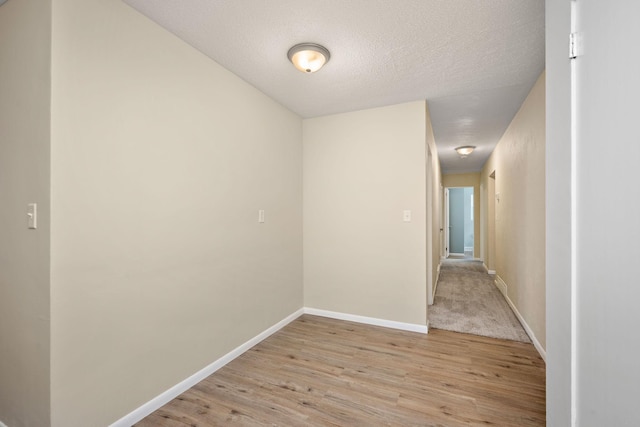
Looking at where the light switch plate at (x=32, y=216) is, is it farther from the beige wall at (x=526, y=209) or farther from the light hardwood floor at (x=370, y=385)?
the beige wall at (x=526, y=209)

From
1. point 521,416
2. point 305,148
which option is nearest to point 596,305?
point 521,416

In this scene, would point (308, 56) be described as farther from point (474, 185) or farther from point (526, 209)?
point (474, 185)

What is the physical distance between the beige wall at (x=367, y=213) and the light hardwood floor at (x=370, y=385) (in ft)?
1.77

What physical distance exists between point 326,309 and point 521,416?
2.11 metres

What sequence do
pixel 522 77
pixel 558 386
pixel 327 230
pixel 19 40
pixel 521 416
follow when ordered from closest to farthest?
pixel 558 386 → pixel 19 40 → pixel 521 416 → pixel 522 77 → pixel 327 230

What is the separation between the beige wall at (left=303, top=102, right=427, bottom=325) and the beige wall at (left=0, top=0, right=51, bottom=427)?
2511 millimetres

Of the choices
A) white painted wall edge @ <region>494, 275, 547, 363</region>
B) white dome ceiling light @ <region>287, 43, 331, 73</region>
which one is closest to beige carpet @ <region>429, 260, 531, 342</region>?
white painted wall edge @ <region>494, 275, 547, 363</region>

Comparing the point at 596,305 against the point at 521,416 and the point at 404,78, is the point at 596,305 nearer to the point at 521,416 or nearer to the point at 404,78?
the point at 521,416

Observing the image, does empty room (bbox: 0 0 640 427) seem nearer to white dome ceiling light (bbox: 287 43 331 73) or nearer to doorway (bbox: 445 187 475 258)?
white dome ceiling light (bbox: 287 43 331 73)

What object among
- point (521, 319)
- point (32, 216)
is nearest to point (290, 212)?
point (32, 216)

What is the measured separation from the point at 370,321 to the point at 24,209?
120 inches

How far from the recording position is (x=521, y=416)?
176 centimetres

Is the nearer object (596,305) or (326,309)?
(596,305)

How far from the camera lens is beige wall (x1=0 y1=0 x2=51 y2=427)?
139 centimetres
